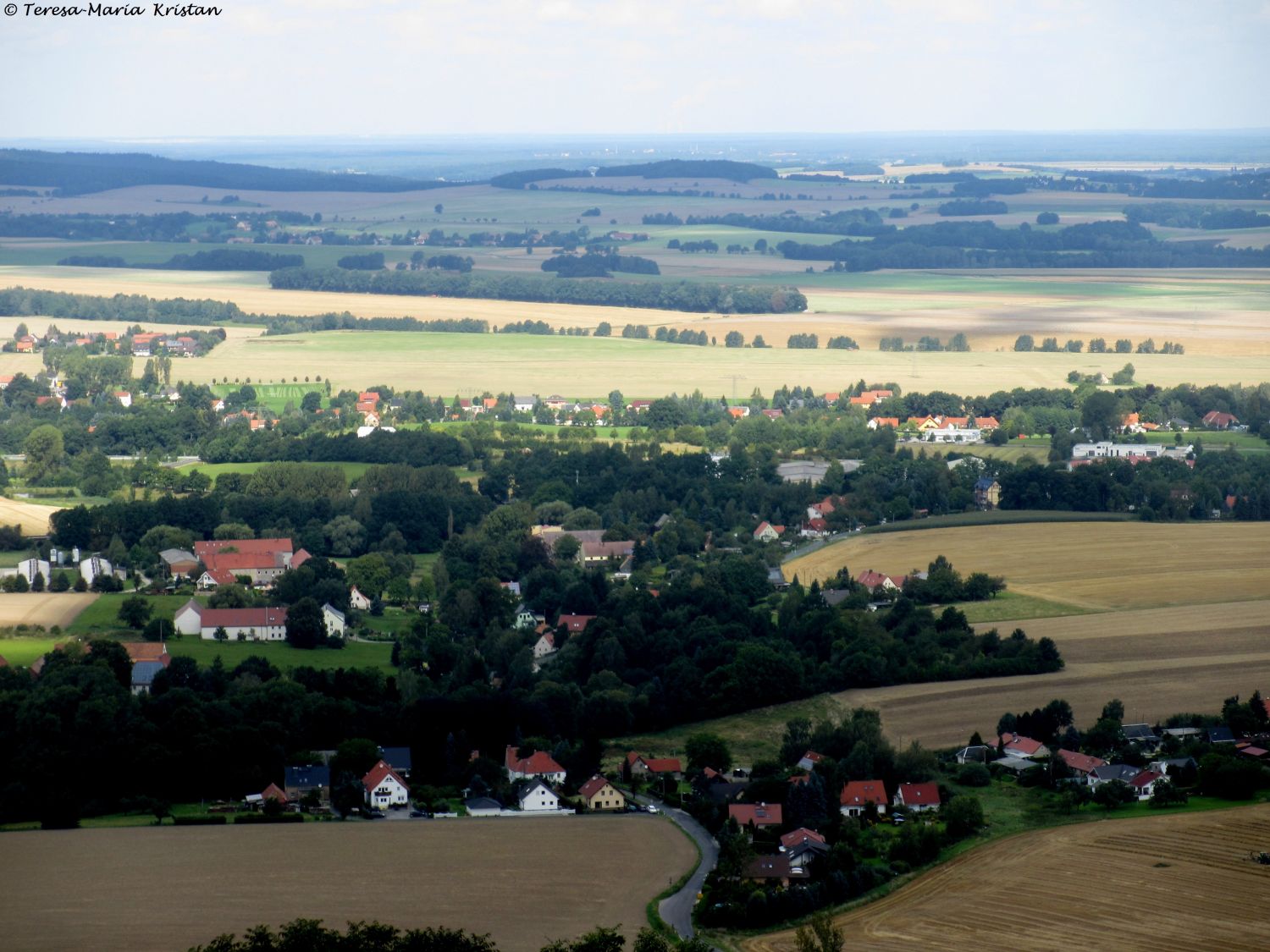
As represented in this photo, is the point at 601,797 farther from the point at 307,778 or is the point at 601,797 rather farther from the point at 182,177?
the point at 182,177

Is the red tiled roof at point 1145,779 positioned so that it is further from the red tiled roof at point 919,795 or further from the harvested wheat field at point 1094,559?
the harvested wheat field at point 1094,559

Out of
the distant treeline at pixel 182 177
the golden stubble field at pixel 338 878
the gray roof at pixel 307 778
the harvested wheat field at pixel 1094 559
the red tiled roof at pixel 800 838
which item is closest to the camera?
the golden stubble field at pixel 338 878

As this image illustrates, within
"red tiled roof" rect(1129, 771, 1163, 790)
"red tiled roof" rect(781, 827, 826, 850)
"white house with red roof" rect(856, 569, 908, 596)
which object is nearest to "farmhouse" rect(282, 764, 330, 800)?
"red tiled roof" rect(781, 827, 826, 850)

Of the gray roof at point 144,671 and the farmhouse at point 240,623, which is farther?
the farmhouse at point 240,623

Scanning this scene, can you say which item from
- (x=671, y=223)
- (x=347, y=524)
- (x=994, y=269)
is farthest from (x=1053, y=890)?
(x=671, y=223)

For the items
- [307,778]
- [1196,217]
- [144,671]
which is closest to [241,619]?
[144,671]

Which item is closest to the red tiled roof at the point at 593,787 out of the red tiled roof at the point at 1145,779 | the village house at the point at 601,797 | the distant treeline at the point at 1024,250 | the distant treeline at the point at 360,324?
the village house at the point at 601,797
